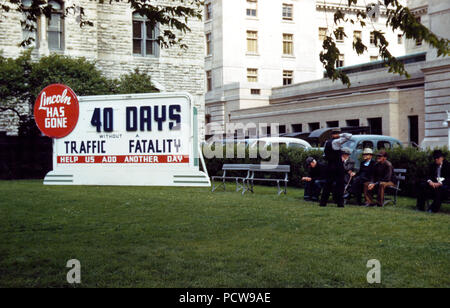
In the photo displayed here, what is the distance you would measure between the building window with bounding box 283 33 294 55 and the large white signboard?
4880 cm

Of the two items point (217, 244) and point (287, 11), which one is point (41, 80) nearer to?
point (217, 244)

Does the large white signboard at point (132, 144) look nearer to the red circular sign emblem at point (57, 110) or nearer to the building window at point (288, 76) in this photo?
the red circular sign emblem at point (57, 110)

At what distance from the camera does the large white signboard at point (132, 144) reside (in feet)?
58.1

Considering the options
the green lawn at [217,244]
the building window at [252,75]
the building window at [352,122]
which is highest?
the building window at [252,75]

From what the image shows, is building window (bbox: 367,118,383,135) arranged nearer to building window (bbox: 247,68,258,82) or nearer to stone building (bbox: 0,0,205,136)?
stone building (bbox: 0,0,205,136)

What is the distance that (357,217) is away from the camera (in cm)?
1207

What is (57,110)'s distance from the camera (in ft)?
63.3

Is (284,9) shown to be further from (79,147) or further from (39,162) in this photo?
(79,147)

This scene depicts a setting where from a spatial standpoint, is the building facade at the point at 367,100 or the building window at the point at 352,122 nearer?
the building facade at the point at 367,100

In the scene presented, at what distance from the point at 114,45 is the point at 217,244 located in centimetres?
2851

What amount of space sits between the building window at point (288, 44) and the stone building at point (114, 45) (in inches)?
1138

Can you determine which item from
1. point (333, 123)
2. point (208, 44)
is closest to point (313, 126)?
point (333, 123)

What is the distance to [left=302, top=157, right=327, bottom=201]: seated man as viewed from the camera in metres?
15.9

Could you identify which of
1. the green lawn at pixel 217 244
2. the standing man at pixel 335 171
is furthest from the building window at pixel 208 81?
the standing man at pixel 335 171
